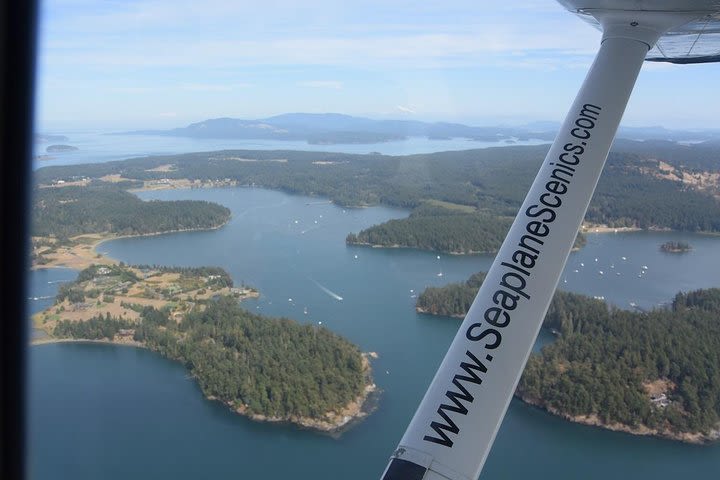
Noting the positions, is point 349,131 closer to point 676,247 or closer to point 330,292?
point 676,247

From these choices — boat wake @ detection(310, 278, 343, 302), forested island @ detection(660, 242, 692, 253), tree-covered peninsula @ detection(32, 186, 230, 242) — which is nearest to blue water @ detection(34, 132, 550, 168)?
tree-covered peninsula @ detection(32, 186, 230, 242)

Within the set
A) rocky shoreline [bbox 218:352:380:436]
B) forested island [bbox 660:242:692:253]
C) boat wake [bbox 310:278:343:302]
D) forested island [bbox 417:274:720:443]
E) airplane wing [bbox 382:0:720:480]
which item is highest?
airplane wing [bbox 382:0:720:480]

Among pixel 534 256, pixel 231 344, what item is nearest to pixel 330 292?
pixel 231 344

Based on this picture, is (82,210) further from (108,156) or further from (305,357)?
(108,156)

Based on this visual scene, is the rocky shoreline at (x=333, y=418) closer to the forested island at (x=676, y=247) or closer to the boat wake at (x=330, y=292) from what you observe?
the boat wake at (x=330, y=292)

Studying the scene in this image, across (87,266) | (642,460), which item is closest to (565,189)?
(642,460)

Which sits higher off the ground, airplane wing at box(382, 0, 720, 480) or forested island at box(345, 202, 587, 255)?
airplane wing at box(382, 0, 720, 480)

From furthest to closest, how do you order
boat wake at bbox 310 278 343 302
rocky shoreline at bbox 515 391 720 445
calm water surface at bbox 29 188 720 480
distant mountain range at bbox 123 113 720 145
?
distant mountain range at bbox 123 113 720 145
boat wake at bbox 310 278 343 302
rocky shoreline at bbox 515 391 720 445
calm water surface at bbox 29 188 720 480

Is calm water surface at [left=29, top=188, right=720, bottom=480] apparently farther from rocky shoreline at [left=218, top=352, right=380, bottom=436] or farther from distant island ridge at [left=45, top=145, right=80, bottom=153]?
distant island ridge at [left=45, top=145, right=80, bottom=153]
